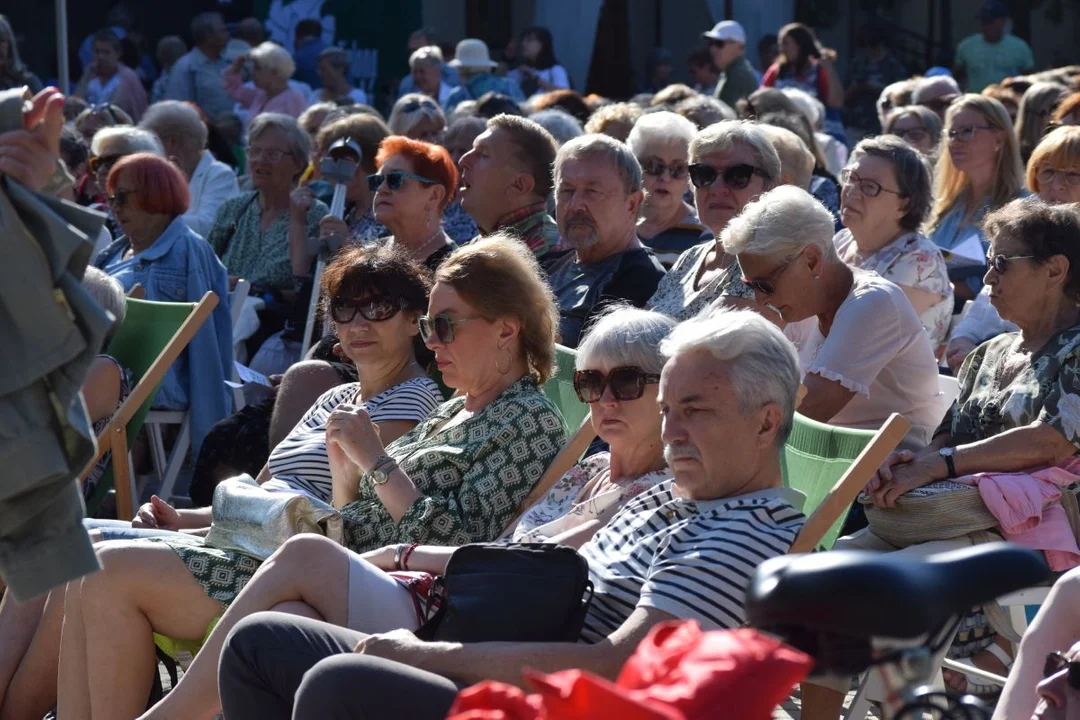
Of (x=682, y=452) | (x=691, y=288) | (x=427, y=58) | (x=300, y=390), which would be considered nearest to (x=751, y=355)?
(x=682, y=452)

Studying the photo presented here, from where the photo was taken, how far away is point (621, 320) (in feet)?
12.4

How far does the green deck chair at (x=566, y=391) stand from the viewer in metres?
4.70

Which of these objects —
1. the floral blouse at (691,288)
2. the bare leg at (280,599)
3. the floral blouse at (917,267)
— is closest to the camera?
the bare leg at (280,599)

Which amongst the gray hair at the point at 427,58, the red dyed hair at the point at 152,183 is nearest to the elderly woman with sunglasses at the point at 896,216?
the red dyed hair at the point at 152,183

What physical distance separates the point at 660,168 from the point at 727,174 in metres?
1.01

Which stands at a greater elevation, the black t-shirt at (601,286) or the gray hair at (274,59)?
the black t-shirt at (601,286)

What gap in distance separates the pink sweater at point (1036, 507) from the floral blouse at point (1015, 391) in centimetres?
12

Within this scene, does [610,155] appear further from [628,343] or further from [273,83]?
[273,83]

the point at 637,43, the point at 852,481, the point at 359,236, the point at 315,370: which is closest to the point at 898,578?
the point at 852,481

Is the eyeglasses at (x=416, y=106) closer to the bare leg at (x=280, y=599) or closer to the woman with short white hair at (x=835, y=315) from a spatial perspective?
the woman with short white hair at (x=835, y=315)

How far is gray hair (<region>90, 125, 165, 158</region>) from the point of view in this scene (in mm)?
8383

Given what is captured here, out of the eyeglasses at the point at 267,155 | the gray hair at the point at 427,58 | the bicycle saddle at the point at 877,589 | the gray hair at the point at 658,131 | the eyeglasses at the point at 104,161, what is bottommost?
the gray hair at the point at 427,58

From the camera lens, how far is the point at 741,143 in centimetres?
541

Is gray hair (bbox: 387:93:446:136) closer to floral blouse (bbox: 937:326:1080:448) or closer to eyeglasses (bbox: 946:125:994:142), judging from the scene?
eyeglasses (bbox: 946:125:994:142)
